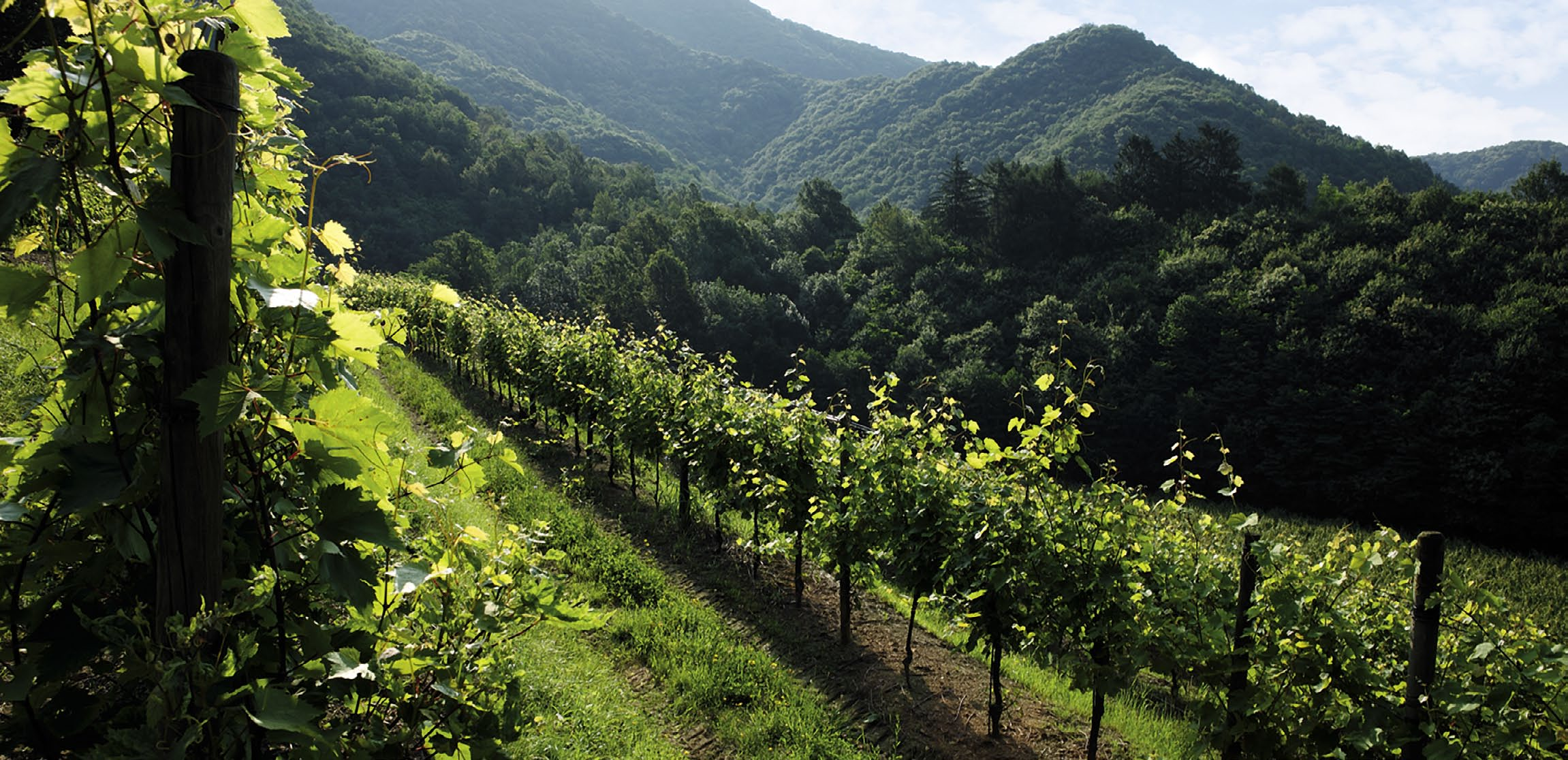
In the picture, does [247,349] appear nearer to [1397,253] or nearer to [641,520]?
[641,520]

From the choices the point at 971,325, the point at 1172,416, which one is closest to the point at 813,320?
the point at 971,325

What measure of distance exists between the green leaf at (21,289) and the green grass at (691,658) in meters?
2.25

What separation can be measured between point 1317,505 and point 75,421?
35705 mm

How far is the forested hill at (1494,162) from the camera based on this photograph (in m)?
85.2

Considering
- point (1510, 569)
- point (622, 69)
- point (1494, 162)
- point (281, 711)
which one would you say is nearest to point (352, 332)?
point (281, 711)

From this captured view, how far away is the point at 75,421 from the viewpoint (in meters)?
1.46

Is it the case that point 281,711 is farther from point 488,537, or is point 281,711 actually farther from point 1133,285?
point 1133,285

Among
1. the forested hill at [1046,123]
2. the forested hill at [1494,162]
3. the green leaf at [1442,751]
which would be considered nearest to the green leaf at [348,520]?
the green leaf at [1442,751]

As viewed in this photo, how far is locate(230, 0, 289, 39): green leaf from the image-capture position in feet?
4.50

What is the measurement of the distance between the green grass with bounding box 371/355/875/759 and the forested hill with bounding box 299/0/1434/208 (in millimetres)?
51581

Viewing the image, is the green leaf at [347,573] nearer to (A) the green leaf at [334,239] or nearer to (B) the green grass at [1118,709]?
(A) the green leaf at [334,239]

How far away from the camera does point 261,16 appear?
1402 millimetres

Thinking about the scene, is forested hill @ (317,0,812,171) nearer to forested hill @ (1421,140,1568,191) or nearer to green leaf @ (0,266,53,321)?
forested hill @ (1421,140,1568,191)

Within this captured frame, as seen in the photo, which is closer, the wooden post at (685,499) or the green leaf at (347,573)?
the green leaf at (347,573)
